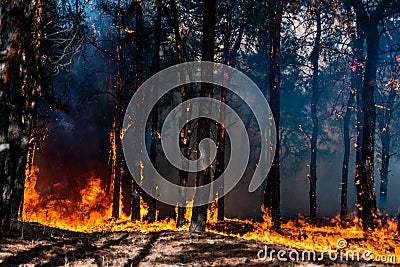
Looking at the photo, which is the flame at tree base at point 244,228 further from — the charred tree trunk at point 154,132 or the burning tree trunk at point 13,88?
the burning tree trunk at point 13,88

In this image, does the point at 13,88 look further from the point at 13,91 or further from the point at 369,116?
the point at 369,116

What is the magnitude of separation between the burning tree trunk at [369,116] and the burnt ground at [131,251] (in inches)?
284

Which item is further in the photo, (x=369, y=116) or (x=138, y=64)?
(x=138, y=64)

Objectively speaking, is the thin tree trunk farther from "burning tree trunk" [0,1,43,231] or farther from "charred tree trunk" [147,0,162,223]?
"burning tree trunk" [0,1,43,231]

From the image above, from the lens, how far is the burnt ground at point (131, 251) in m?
4.46

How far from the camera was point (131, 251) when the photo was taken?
211 inches

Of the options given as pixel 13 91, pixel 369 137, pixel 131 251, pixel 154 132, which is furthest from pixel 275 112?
pixel 13 91

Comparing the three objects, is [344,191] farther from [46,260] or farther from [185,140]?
[46,260]

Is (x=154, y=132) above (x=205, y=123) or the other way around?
above

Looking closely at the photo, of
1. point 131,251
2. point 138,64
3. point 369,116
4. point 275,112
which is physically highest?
point 138,64

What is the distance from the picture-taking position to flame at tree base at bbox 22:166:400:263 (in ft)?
31.1

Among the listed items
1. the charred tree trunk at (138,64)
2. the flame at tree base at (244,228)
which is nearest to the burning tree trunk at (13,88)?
the flame at tree base at (244,228)

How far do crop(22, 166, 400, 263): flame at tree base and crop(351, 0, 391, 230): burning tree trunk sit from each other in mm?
897

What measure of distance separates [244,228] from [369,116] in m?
6.02
